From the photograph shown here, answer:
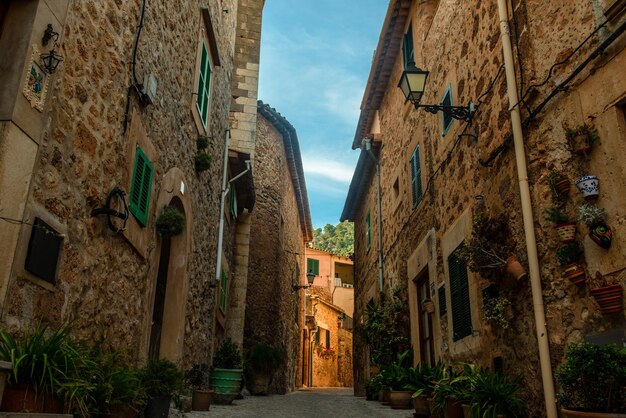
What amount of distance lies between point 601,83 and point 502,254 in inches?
75.0

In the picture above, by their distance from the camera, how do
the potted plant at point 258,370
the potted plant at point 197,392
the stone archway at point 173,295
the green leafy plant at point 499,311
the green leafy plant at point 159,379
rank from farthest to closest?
1. the potted plant at point 258,370
2. the potted plant at point 197,392
3. the stone archway at point 173,295
4. the green leafy plant at point 499,311
5. the green leafy plant at point 159,379

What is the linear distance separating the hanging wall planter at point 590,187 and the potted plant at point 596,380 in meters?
1.17

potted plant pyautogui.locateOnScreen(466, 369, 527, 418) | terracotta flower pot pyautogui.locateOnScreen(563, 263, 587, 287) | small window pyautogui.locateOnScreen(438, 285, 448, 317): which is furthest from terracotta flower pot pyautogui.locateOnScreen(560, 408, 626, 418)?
small window pyautogui.locateOnScreen(438, 285, 448, 317)

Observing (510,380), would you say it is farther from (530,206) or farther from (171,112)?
(171,112)

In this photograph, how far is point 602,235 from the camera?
13.6 feet

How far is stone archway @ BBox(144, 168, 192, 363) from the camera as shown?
7.37m

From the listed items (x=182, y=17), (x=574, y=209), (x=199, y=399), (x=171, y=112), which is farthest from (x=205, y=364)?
(x=574, y=209)

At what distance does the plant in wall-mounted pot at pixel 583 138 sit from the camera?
443 cm

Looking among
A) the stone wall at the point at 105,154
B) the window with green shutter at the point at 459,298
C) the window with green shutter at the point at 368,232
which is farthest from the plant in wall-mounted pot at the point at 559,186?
the window with green shutter at the point at 368,232

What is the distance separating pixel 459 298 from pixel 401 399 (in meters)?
2.48

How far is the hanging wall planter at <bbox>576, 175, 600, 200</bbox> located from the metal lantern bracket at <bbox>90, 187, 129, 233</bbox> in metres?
3.79

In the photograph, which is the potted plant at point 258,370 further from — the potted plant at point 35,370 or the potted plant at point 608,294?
the potted plant at point 35,370

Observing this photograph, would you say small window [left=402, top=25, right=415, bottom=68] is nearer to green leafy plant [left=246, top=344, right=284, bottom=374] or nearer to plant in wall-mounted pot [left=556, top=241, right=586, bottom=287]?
plant in wall-mounted pot [left=556, top=241, right=586, bottom=287]

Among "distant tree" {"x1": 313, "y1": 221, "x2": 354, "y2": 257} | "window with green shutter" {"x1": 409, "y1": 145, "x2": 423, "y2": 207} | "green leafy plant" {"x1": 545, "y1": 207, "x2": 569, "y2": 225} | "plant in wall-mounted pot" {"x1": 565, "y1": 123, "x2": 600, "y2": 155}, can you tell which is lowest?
"green leafy plant" {"x1": 545, "y1": 207, "x2": 569, "y2": 225}
